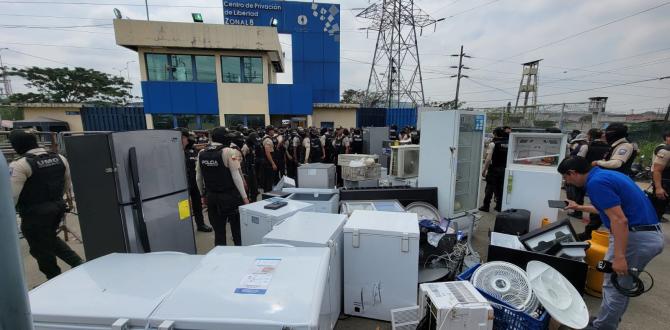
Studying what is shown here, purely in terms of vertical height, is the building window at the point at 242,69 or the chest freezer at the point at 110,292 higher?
the building window at the point at 242,69

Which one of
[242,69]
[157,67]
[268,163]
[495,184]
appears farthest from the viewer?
[242,69]

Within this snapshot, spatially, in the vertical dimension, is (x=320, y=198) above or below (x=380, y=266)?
above

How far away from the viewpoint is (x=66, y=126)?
16.1m

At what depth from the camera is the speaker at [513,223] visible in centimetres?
420

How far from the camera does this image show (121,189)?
106 inches

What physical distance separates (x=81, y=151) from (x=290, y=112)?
14473 millimetres

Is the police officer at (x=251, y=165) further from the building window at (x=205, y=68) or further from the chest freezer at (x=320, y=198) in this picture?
the building window at (x=205, y=68)

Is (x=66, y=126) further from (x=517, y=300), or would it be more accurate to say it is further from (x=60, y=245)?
(x=517, y=300)

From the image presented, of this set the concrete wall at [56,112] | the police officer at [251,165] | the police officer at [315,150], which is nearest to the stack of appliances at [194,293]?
the police officer at [251,165]

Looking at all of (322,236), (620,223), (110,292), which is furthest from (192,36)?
(620,223)

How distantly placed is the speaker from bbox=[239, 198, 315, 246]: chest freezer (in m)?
3.06

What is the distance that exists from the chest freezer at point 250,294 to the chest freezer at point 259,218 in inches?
49.6

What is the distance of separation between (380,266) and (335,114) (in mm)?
16648

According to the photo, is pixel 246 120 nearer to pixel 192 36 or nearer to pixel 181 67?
pixel 181 67
